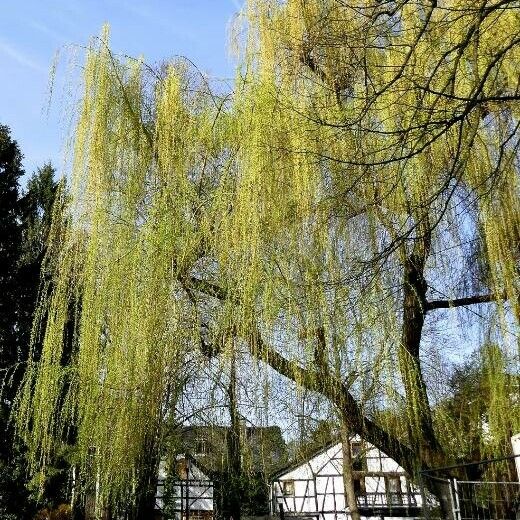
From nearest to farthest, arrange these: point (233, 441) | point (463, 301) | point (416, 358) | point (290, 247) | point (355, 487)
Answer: point (290, 247)
point (416, 358)
point (463, 301)
point (233, 441)
point (355, 487)

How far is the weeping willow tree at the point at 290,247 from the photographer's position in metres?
3.95

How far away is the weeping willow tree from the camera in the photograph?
395 centimetres

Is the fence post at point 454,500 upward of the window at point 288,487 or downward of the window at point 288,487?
downward

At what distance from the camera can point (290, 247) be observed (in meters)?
4.06

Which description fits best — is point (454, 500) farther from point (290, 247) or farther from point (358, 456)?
point (358, 456)

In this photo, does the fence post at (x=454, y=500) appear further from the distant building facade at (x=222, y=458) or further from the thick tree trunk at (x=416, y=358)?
the distant building facade at (x=222, y=458)

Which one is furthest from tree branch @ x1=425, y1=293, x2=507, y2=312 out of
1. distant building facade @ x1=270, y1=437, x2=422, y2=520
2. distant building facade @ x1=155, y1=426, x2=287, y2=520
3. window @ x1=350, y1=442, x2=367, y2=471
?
window @ x1=350, y1=442, x2=367, y2=471

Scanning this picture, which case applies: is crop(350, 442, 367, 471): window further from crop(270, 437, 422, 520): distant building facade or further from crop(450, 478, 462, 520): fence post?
crop(450, 478, 462, 520): fence post

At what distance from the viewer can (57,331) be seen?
4.48 metres

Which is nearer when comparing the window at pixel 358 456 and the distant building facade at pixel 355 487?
the distant building facade at pixel 355 487

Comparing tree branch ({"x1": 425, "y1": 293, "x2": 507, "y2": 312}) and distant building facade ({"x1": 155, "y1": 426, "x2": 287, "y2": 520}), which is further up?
tree branch ({"x1": 425, "y1": 293, "x2": 507, "y2": 312})

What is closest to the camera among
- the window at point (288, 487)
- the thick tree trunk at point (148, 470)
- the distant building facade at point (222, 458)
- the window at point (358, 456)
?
the thick tree trunk at point (148, 470)

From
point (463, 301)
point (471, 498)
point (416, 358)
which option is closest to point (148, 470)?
point (416, 358)

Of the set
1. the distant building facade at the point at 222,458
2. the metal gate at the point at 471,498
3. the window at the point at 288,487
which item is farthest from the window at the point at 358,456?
the metal gate at the point at 471,498
